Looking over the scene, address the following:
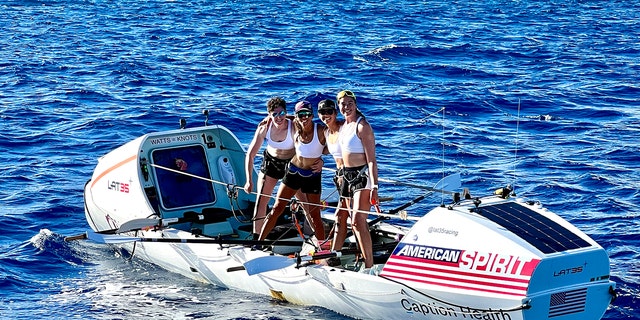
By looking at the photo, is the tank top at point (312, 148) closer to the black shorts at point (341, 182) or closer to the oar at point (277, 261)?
the black shorts at point (341, 182)

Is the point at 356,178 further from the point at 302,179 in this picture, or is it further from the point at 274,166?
the point at 274,166

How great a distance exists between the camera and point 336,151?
42.1 feet

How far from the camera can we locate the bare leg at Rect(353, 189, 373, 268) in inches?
495

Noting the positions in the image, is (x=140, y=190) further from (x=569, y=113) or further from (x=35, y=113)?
(x=569, y=113)

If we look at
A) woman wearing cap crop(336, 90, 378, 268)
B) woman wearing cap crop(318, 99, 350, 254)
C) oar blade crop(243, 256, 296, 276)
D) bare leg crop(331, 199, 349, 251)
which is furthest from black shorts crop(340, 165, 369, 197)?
oar blade crop(243, 256, 296, 276)

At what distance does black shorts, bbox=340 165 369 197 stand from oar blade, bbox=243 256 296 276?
47.4 inches

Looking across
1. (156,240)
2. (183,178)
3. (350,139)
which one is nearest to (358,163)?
(350,139)

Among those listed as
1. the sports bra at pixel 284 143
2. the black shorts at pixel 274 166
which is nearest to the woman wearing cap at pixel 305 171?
the sports bra at pixel 284 143

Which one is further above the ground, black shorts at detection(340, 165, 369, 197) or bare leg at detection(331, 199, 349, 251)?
black shorts at detection(340, 165, 369, 197)

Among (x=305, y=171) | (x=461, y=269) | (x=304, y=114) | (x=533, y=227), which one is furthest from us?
(x=305, y=171)

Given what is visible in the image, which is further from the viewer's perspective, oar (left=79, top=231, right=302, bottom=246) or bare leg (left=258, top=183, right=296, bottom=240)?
bare leg (left=258, top=183, right=296, bottom=240)

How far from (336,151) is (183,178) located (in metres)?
3.92

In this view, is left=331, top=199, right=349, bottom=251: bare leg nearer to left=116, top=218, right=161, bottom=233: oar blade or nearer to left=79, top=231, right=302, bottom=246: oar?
left=79, top=231, right=302, bottom=246: oar

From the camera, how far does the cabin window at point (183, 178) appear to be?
52.1 feet
